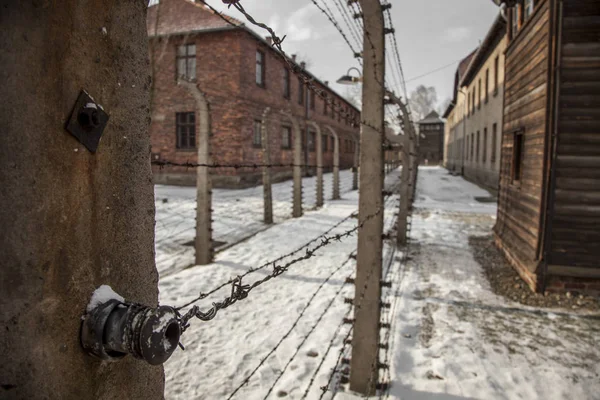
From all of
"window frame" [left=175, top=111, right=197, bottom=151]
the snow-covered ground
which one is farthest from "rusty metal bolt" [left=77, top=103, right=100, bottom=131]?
"window frame" [left=175, top=111, right=197, bottom=151]

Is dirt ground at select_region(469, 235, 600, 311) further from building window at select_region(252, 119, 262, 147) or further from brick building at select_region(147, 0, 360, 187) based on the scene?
building window at select_region(252, 119, 262, 147)

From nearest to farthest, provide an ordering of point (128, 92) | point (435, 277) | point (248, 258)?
1. point (128, 92)
2. point (435, 277)
3. point (248, 258)

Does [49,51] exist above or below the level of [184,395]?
above

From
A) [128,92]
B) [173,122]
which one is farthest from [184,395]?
[173,122]

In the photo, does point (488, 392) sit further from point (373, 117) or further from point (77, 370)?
point (77, 370)

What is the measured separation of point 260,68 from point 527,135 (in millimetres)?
14738

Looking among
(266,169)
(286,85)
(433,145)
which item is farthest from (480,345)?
(433,145)

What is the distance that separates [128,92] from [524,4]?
852 cm

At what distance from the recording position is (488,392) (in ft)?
10.5

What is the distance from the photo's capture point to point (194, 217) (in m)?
9.20

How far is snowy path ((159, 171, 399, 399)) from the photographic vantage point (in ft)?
10.4

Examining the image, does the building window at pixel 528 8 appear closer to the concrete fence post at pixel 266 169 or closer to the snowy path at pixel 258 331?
the concrete fence post at pixel 266 169

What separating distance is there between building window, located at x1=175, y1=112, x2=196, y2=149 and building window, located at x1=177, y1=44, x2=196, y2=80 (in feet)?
6.41

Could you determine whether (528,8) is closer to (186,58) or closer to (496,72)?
(496,72)
